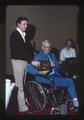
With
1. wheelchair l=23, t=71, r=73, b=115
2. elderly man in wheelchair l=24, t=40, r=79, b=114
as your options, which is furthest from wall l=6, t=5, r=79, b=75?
wheelchair l=23, t=71, r=73, b=115

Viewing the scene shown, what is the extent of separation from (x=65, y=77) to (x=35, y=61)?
619 mm

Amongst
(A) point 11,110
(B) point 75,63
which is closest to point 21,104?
(A) point 11,110

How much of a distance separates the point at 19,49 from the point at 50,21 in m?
0.76

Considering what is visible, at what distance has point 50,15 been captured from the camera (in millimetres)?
14844

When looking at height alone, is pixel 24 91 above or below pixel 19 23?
below

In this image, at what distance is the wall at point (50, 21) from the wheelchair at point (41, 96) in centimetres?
53

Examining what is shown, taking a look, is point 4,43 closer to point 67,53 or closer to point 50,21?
point 50,21

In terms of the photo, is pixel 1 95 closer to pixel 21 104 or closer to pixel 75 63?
pixel 21 104

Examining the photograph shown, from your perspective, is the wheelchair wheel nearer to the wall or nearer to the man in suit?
the man in suit

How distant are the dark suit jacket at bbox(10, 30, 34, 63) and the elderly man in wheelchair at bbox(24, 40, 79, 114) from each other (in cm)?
13

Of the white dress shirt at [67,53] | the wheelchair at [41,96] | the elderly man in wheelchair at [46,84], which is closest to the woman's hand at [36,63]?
the elderly man in wheelchair at [46,84]

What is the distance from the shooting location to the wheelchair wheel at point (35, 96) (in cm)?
1487

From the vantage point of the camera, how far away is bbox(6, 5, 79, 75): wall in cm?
1482

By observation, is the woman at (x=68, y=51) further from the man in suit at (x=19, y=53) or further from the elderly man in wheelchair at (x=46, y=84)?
the man in suit at (x=19, y=53)
